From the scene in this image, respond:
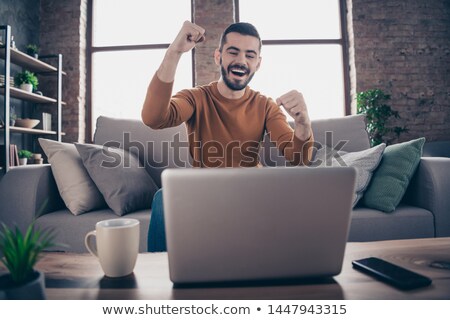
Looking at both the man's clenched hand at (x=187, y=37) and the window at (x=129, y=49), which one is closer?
the man's clenched hand at (x=187, y=37)

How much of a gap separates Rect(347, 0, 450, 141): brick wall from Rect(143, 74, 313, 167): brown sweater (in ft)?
9.78

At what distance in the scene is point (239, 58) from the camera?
4.85 feet

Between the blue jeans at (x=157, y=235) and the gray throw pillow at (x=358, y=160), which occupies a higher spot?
the gray throw pillow at (x=358, y=160)

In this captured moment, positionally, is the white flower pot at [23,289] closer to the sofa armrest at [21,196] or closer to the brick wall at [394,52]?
the sofa armrest at [21,196]

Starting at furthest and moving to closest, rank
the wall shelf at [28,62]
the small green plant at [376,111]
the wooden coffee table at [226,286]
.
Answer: the small green plant at [376,111], the wall shelf at [28,62], the wooden coffee table at [226,286]

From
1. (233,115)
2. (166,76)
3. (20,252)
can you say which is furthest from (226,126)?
(20,252)

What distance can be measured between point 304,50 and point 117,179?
11.2 ft

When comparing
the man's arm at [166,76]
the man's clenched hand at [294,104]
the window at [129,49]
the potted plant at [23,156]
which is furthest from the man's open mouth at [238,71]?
the potted plant at [23,156]

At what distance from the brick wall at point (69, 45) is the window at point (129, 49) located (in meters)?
0.20

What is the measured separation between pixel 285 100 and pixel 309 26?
3.82m

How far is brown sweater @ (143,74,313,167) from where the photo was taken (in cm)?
145

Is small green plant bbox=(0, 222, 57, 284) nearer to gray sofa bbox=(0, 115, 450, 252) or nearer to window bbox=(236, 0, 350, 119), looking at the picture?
gray sofa bbox=(0, 115, 450, 252)

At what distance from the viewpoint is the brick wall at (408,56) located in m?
4.03

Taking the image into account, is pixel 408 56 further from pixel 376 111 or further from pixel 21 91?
pixel 21 91
